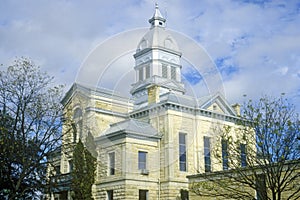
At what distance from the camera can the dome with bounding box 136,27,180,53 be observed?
44.7ft

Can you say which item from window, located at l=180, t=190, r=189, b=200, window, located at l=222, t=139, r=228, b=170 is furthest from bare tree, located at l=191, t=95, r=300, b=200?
window, located at l=180, t=190, r=189, b=200

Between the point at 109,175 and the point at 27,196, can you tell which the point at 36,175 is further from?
the point at 109,175

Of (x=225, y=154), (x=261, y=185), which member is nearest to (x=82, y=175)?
(x=225, y=154)

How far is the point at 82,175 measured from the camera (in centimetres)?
3634

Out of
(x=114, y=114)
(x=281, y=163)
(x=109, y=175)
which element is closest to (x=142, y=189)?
(x=109, y=175)

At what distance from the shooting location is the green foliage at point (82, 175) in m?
35.8

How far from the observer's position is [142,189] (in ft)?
116

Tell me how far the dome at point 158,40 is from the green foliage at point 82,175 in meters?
21.7

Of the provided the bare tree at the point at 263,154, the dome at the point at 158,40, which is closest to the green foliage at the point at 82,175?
the bare tree at the point at 263,154

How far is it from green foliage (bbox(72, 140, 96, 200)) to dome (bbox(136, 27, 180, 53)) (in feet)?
71.0

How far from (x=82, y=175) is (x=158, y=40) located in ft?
76.1

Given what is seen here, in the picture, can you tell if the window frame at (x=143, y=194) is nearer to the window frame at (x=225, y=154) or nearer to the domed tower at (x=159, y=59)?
the window frame at (x=225, y=154)

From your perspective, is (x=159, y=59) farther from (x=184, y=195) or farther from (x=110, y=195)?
(x=110, y=195)

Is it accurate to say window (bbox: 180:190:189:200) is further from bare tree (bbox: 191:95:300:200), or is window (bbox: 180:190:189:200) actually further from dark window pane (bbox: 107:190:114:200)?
bare tree (bbox: 191:95:300:200)
